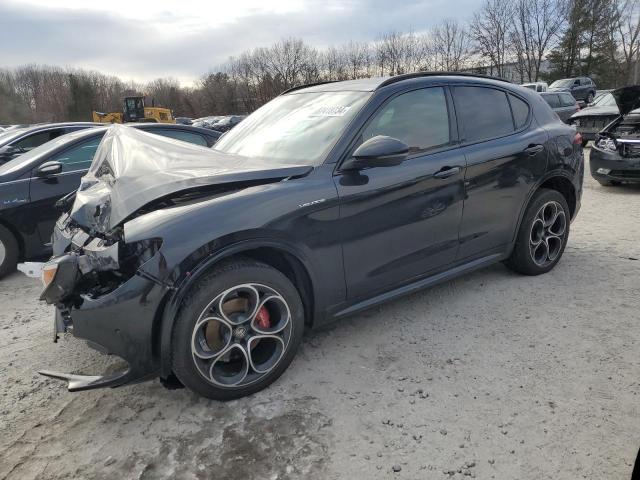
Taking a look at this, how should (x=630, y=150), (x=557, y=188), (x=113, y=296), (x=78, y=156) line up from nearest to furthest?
(x=113, y=296), (x=557, y=188), (x=78, y=156), (x=630, y=150)

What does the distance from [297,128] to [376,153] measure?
78 centimetres

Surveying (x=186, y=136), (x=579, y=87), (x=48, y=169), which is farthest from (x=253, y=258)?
(x=579, y=87)

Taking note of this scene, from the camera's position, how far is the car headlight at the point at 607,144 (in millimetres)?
8055

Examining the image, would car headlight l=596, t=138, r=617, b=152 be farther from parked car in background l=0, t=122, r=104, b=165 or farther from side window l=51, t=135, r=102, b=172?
parked car in background l=0, t=122, r=104, b=165

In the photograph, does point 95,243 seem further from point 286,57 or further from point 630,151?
point 286,57

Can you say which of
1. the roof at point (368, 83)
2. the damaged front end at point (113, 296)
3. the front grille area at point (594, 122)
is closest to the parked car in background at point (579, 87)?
the front grille area at point (594, 122)

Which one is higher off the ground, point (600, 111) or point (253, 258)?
point (600, 111)

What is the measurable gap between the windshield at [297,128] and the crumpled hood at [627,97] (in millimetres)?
6174

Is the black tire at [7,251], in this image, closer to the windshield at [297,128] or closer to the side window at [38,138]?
the windshield at [297,128]

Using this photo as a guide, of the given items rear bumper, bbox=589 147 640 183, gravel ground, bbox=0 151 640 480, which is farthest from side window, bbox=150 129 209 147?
rear bumper, bbox=589 147 640 183

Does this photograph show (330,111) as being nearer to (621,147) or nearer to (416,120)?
(416,120)

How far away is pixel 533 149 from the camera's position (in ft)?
12.9

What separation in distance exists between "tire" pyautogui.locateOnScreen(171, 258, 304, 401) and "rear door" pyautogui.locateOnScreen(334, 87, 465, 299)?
49 centimetres

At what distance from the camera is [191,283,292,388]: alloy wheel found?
8.30 feet
